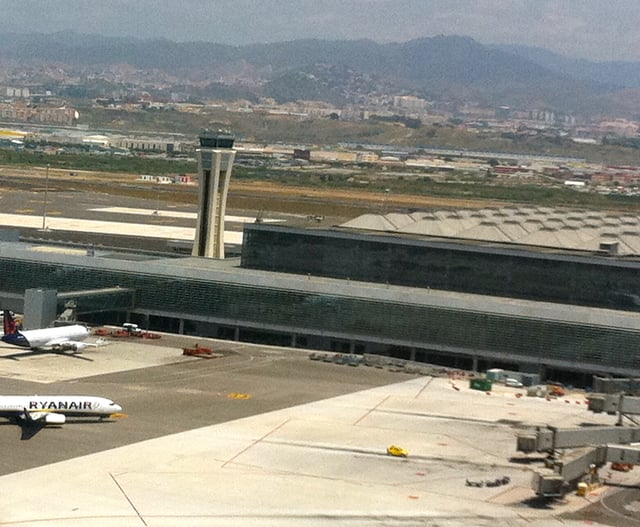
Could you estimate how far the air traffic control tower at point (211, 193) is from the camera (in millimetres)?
140500

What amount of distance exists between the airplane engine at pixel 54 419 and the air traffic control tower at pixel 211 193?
6073cm

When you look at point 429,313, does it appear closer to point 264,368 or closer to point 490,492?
point 264,368

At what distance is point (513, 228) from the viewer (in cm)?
13075

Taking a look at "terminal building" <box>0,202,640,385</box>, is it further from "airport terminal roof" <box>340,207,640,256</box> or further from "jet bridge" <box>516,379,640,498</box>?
"jet bridge" <box>516,379,640,498</box>

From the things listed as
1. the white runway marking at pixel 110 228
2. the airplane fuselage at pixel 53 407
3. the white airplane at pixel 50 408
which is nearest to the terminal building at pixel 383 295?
the airplane fuselage at pixel 53 407

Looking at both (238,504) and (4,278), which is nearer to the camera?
(238,504)

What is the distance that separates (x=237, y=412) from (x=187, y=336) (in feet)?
102

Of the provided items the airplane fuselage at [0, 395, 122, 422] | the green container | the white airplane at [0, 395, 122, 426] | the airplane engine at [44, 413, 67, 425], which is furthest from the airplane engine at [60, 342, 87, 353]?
the green container

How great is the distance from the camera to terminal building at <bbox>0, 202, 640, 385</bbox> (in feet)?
348

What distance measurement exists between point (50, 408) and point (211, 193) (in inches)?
2532

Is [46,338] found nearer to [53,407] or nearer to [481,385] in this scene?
[53,407]

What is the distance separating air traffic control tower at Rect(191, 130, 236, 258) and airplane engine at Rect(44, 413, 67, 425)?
60.7m

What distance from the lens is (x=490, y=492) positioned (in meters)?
70.4

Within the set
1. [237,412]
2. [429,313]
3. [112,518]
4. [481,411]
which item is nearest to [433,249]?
[429,313]
